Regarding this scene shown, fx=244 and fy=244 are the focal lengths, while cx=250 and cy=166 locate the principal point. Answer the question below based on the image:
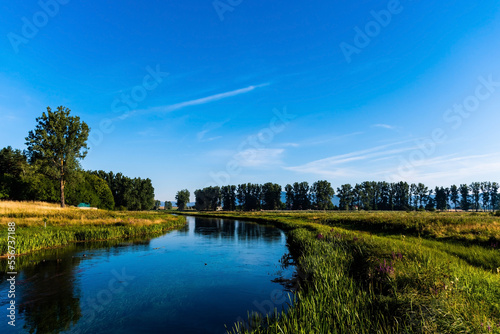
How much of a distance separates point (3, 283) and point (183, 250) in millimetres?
13912

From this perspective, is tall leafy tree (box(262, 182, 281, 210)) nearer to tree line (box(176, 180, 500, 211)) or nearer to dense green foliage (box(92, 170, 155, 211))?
tree line (box(176, 180, 500, 211))

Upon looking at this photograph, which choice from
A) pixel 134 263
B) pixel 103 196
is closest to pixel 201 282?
pixel 134 263

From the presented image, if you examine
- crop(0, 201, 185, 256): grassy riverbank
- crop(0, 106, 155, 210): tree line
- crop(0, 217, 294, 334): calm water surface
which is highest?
crop(0, 106, 155, 210): tree line

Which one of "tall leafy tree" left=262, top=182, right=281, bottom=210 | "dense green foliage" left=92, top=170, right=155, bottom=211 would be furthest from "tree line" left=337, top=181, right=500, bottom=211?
"dense green foliage" left=92, top=170, right=155, bottom=211

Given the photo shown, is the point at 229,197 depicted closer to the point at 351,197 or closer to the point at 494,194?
the point at 351,197

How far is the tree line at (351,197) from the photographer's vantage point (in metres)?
163

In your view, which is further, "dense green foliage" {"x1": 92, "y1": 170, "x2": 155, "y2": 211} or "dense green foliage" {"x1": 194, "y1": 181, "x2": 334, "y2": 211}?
"dense green foliage" {"x1": 194, "y1": 181, "x2": 334, "y2": 211}

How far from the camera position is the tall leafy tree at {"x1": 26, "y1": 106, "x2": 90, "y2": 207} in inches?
1847

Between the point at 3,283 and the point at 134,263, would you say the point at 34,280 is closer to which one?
the point at 3,283

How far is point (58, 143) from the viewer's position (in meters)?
48.3

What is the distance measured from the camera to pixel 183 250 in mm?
25062

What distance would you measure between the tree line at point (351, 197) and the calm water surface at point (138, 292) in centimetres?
15061

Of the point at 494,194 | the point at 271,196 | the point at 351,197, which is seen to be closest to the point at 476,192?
the point at 494,194

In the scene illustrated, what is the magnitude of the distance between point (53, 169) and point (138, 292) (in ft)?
156
